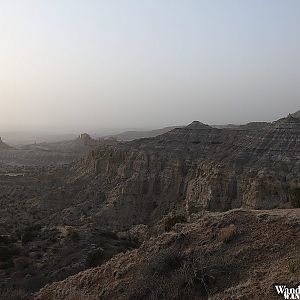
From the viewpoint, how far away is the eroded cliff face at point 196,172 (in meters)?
31.3

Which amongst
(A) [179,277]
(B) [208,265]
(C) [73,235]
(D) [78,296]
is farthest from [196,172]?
(A) [179,277]

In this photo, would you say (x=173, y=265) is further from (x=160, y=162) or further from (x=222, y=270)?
(x=160, y=162)

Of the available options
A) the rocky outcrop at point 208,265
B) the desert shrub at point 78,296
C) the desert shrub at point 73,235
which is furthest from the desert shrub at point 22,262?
the desert shrub at point 78,296

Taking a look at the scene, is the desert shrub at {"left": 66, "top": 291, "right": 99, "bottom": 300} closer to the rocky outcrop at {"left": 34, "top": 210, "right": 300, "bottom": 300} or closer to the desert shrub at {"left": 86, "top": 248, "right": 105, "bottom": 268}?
the rocky outcrop at {"left": 34, "top": 210, "right": 300, "bottom": 300}

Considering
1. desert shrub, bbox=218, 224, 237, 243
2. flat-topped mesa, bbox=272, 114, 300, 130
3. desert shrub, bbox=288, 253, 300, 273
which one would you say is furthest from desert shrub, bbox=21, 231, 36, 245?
flat-topped mesa, bbox=272, 114, 300, 130

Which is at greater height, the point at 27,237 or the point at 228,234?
the point at 228,234

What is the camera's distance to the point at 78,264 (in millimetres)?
17375

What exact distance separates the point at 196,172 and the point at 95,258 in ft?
68.2

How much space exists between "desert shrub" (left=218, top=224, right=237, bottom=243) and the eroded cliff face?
1588 cm

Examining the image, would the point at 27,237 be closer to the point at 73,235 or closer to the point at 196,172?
the point at 73,235

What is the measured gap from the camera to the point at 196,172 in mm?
37594

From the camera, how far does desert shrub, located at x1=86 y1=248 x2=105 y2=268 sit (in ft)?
57.5

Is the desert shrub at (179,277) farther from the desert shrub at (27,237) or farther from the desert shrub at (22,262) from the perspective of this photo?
the desert shrub at (27,237)

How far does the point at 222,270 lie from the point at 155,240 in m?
3.88
